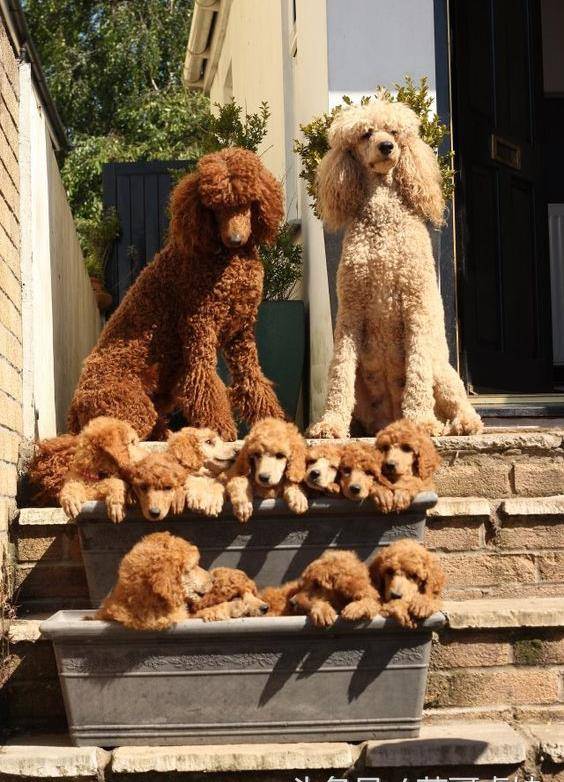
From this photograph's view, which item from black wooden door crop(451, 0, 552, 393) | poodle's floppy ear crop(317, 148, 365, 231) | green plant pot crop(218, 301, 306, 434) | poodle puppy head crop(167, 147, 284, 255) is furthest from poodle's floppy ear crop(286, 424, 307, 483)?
green plant pot crop(218, 301, 306, 434)

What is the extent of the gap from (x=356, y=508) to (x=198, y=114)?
39.2 ft

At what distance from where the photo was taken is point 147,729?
274cm

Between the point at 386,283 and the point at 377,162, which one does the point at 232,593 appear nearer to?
the point at 386,283

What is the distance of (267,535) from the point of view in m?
3.07

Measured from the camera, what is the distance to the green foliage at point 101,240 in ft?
29.0

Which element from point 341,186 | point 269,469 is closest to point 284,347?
point 341,186

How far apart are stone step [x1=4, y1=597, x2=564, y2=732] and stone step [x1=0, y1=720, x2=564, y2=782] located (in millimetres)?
253

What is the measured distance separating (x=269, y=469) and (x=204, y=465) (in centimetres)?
31

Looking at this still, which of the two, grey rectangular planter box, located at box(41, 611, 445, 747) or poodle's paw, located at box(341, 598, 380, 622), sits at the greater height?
poodle's paw, located at box(341, 598, 380, 622)

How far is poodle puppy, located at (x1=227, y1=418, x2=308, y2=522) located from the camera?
294cm

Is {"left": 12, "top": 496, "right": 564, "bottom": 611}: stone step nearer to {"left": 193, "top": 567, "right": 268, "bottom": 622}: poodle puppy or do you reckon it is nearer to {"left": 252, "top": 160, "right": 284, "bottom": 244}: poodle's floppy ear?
{"left": 193, "top": 567, "right": 268, "bottom": 622}: poodle puppy

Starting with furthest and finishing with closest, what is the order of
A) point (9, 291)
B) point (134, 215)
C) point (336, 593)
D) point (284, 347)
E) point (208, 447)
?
point (134, 215)
point (284, 347)
point (9, 291)
point (208, 447)
point (336, 593)

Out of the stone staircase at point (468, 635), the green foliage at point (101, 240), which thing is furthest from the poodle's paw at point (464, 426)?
the green foliage at point (101, 240)

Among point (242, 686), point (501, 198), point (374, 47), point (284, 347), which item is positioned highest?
point (374, 47)
